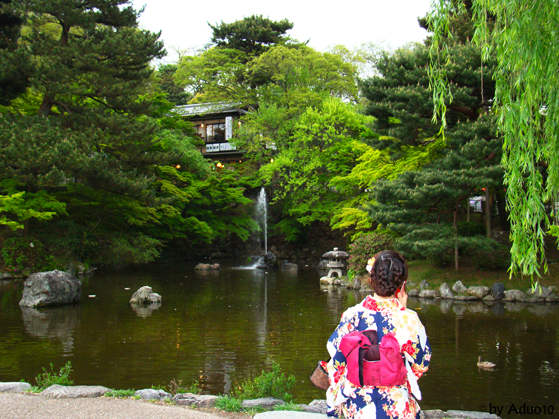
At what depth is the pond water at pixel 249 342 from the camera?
20.7ft

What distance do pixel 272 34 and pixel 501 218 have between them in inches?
777

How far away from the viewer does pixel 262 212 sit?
32.8 m

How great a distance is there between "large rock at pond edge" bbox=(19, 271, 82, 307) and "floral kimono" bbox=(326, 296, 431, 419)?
11625 mm

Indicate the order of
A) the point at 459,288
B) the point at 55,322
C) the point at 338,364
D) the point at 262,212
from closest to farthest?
the point at 338,364 < the point at 55,322 < the point at 459,288 < the point at 262,212

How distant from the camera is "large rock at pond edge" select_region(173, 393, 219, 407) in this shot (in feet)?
16.1

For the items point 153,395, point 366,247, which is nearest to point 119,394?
point 153,395

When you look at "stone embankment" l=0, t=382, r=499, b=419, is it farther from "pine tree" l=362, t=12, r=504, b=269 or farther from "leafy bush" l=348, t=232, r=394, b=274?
"leafy bush" l=348, t=232, r=394, b=274

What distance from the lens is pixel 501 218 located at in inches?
741

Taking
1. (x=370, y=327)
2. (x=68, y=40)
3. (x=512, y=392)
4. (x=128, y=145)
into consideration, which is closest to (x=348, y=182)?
(x=128, y=145)

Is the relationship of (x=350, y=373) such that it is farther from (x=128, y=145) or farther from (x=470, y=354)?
(x=128, y=145)

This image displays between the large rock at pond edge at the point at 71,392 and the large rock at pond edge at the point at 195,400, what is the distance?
82cm

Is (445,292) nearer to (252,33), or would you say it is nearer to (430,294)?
(430,294)

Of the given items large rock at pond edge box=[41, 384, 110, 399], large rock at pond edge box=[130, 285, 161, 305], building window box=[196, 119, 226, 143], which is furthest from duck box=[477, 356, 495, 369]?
building window box=[196, 119, 226, 143]

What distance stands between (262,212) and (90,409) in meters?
28.4
